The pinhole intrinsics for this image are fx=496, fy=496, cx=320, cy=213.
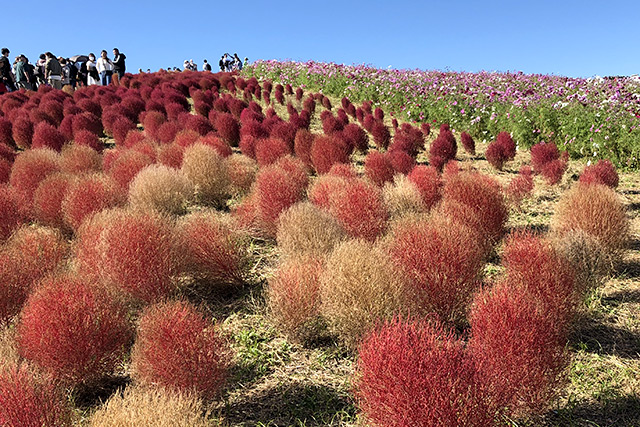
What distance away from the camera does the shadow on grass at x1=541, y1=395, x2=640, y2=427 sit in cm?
314

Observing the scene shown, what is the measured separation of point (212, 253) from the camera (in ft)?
15.5

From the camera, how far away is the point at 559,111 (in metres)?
12.3

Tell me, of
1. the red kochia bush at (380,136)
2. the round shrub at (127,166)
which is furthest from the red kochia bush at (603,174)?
the round shrub at (127,166)

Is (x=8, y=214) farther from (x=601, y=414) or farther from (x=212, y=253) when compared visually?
(x=601, y=414)

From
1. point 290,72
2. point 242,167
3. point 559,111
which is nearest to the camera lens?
point 242,167

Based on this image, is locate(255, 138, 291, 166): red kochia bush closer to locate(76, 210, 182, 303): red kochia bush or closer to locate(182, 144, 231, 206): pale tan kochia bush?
locate(182, 144, 231, 206): pale tan kochia bush

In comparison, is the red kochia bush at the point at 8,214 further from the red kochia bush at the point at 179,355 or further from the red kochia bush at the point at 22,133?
the red kochia bush at the point at 22,133

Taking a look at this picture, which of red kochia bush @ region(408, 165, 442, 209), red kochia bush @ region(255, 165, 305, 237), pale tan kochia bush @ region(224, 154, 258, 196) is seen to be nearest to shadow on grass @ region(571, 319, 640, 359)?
red kochia bush @ region(408, 165, 442, 209)

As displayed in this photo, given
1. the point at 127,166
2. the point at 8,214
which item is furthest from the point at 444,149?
the point at 8,214

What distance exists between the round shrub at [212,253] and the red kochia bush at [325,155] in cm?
386

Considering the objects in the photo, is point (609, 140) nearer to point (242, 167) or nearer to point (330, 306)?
point (242, 167)

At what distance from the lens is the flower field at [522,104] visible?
34.6ft

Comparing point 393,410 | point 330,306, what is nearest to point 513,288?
point 330,306

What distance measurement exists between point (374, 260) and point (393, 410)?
1.47 metres
